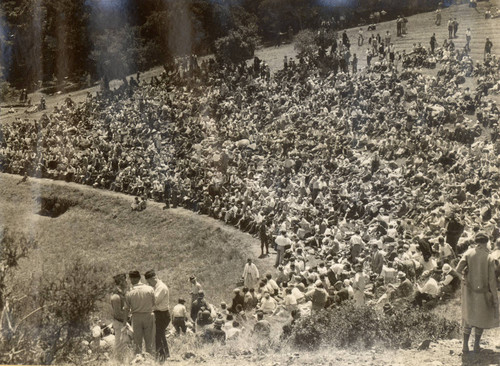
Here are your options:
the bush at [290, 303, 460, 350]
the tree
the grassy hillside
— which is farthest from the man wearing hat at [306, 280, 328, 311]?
the tree

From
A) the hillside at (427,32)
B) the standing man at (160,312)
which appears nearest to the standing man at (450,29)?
the hillside at (427,32)

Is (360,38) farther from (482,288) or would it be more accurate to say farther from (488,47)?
(482,288)

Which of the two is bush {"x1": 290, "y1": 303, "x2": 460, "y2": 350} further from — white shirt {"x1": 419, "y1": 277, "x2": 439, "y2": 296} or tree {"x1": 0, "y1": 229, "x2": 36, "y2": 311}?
tree {"x1": 0, "y1": 229, "x2": 36, "y2": 311}

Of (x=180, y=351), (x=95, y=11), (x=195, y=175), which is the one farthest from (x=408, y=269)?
(x=95, y=11)

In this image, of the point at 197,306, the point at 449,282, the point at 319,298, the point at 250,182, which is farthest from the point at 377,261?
the point at 250,182

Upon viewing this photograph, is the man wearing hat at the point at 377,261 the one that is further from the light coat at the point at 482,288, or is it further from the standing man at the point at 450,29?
the standing man at the point at 450,29

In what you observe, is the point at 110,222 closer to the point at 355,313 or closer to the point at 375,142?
the point at 375,142
